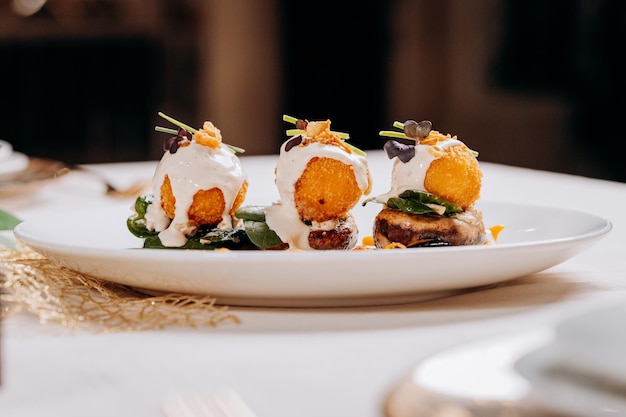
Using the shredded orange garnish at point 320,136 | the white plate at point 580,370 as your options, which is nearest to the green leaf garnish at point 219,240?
the shredded orange garnish at point 320,136

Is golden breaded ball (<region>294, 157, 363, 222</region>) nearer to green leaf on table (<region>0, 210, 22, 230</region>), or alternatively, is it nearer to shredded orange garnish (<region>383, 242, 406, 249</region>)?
shredded orange garnish (<region>383, 242, 406, 249</region>)

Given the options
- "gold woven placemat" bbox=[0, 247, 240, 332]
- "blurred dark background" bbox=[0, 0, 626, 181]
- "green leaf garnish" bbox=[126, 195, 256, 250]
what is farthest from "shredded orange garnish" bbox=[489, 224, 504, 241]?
"blurred dark background" bbox=[0, 0, 626, 181]

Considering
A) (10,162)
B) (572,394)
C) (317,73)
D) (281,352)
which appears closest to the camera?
(572,394)

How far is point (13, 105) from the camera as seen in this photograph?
4.77 meters

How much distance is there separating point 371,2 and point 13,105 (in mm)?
2551

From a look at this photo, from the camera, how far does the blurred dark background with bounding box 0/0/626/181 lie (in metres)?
4.80

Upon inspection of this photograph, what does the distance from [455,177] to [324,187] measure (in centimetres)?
14

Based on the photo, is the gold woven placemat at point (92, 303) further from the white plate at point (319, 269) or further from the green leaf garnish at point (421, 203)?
the green leaf garnish at point (421, 203)

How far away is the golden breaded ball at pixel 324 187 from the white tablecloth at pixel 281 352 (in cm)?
18

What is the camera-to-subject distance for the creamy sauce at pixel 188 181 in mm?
1053

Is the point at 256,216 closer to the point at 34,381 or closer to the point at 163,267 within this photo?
the point at 163,267

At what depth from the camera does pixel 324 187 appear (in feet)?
3.37

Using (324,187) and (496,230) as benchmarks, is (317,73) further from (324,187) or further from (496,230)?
(324,187)

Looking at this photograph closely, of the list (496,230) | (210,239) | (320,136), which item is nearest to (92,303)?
(210,239)
